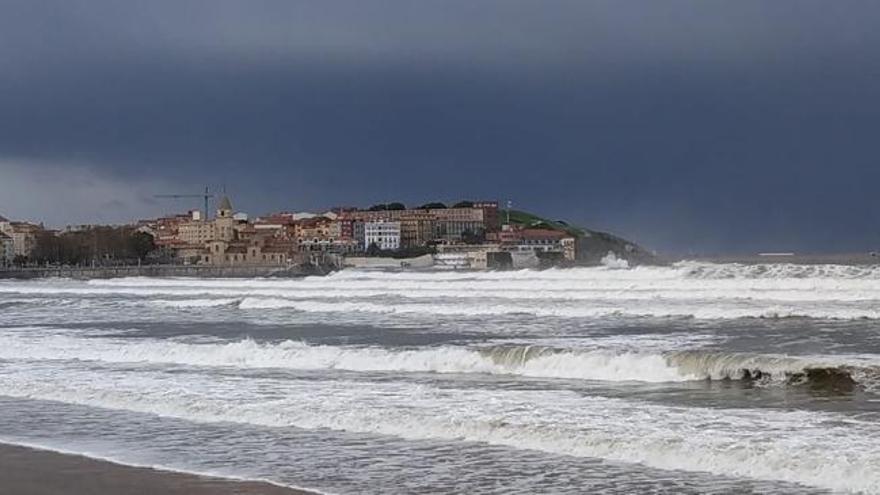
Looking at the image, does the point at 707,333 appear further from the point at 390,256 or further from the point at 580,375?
the point at 390,256

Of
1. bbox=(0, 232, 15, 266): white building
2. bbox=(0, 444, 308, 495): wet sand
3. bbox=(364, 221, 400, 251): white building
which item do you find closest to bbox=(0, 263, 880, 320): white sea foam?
bbox=(0, 444, 308, 495): wet sand

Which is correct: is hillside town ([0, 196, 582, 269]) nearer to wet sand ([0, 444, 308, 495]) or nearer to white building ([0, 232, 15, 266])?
white building ([0, 232, 15, 266])

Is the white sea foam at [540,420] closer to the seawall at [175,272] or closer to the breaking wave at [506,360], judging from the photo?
the breaking wave at [506,360]

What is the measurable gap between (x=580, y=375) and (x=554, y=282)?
38290mm

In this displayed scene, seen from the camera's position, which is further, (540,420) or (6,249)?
(6,249)

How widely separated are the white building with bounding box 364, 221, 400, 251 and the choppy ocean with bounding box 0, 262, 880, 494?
158 meters

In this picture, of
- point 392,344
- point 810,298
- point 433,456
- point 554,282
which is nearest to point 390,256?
point 554,282

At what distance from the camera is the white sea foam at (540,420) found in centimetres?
986

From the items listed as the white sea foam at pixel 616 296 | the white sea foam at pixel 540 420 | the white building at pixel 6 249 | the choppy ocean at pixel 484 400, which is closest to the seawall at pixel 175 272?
the white building at pixel 6 249

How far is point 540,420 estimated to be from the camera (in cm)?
1262

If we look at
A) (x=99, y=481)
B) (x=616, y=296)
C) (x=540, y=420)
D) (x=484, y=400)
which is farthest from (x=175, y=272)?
(x=99, y=481)

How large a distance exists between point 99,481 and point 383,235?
185 meters

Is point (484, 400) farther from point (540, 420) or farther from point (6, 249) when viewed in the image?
point (6, 249)

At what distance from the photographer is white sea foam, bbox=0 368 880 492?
32.3 feet
